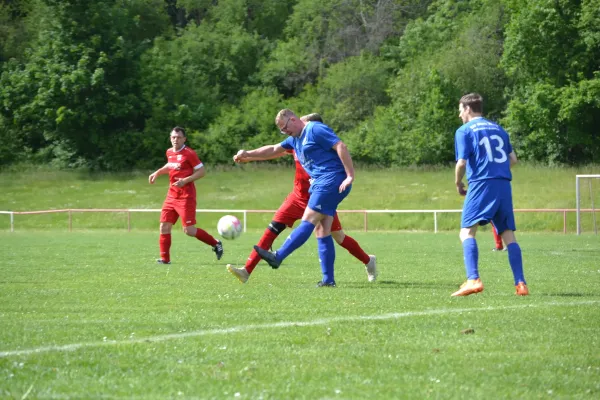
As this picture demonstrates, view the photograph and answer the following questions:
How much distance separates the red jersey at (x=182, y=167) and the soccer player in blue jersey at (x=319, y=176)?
4801 millimetres

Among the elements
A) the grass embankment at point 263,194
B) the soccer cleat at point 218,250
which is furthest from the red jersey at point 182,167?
the grass embankment at point 263,194

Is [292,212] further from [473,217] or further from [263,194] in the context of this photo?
[263,194]

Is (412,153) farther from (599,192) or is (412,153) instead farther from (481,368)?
(481,368)

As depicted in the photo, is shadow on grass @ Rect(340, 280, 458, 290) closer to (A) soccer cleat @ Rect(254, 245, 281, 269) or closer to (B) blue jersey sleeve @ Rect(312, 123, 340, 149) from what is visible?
(A) soccer cleat @ Rect(254, 245, 281, 269)

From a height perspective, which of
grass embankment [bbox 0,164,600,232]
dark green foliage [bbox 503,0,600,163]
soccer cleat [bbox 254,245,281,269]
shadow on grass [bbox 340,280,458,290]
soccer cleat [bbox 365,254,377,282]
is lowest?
grass embankment [bbox 0,164,600,232]

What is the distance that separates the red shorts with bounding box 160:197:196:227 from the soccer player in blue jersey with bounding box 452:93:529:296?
21.9ft

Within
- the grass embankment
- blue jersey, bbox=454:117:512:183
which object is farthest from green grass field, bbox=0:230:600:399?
the grass embankment

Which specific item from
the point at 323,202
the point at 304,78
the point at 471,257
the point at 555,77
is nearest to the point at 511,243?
the point at 471,257

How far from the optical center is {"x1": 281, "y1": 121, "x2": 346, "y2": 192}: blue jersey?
10.1 meters

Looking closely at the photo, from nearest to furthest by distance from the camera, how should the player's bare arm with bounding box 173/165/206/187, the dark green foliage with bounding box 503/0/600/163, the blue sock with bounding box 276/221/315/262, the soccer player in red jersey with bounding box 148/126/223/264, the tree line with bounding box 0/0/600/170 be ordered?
the blue sock with bounding box 276/221/315/262 → the player's bare arm with bounding box 173/165/206/187 → the soccer player in red jersey with bounding box 148/126/223/264 → the dark green foliage with bounding box 503/0/600/163 → the tree line with bounding box 0/0/600/170

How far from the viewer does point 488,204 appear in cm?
888

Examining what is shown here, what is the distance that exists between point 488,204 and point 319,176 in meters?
2.03

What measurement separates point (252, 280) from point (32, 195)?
3459 cm

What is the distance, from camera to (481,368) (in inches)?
207
